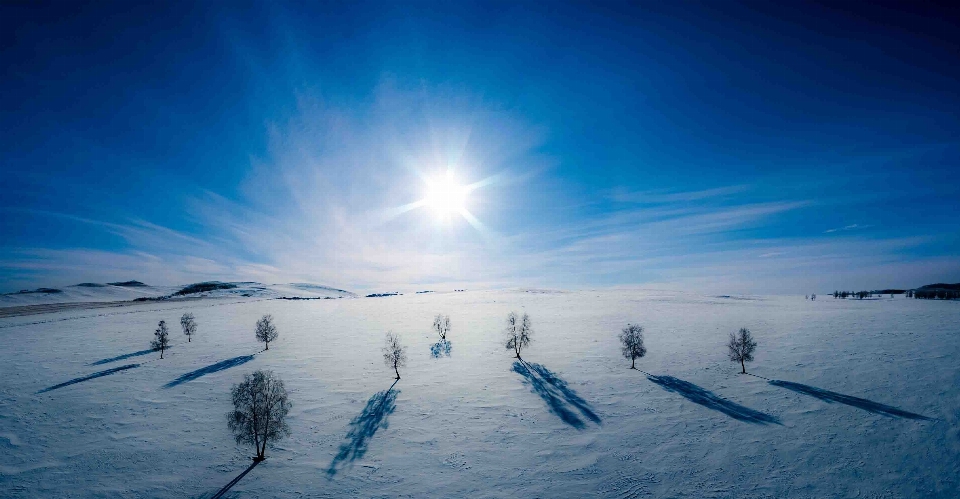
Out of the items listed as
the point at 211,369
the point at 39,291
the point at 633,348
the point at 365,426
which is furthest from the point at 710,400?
the point at 39,291

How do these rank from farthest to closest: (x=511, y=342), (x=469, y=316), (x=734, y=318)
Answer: (x=469, y=316) < (x=734, y=318) < (x=511, y=342)

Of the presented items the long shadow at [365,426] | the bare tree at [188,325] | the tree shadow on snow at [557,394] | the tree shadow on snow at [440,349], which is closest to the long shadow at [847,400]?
the tree shadow on snow at [557,394]

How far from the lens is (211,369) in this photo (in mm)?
52000

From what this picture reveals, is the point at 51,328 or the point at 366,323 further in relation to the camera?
the point at 366,323

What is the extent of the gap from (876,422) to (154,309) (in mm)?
153563

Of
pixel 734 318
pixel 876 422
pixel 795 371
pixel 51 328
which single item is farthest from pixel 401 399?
pixel 51 328

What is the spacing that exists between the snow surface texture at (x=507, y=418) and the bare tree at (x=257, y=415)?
1866mm

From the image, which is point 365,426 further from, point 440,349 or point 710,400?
point 710,400

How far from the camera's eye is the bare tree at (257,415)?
30.5 meters

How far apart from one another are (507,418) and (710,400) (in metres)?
23.4

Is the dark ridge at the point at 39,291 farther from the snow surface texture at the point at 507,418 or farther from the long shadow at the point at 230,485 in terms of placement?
the long shadow at the point at 230,485

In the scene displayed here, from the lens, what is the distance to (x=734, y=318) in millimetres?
82688

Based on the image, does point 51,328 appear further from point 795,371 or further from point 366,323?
point 795,371

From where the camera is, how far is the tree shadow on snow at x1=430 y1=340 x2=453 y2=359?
197 feet
